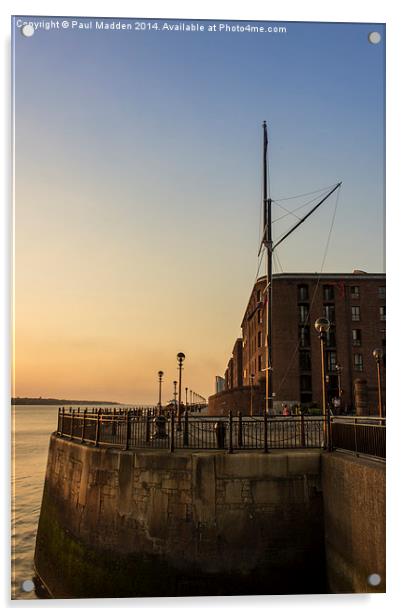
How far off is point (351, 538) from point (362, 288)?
4711 centimetres

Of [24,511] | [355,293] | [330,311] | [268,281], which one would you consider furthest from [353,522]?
[355,293]

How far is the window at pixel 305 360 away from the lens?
173 ft

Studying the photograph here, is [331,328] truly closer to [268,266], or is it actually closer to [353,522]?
[268,266]

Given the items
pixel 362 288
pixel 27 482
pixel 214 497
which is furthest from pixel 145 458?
pixel 362 288

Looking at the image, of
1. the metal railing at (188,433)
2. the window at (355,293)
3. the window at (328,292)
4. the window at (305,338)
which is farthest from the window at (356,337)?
the metal railing at (188,433)

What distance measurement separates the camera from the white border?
26.8 ft

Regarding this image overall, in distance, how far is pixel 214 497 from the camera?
10.4m

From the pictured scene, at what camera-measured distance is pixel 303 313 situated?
175ft

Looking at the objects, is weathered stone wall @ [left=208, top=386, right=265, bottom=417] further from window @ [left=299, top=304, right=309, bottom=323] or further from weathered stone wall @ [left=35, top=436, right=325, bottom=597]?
weathered stone wall @ [left=35, top=436, right=325, bottom=597]

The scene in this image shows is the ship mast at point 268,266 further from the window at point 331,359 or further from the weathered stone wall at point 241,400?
the window at point 331,359

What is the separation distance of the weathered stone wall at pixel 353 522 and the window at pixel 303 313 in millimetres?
43530

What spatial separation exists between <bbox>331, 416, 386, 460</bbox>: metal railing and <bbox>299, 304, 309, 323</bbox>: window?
1658 inches
